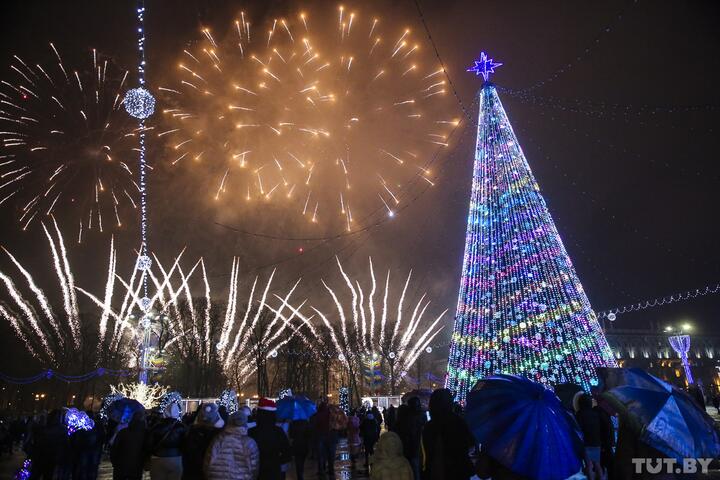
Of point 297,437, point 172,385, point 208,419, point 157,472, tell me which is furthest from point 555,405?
point 172,385

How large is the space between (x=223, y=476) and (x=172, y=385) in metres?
48.9

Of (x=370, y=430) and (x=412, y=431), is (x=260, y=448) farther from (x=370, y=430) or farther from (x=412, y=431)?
(x=370, y=430)

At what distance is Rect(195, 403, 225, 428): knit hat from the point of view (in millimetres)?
5285

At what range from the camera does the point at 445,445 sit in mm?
4441

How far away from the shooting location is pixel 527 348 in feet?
51.3

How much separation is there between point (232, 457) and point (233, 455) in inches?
0.8

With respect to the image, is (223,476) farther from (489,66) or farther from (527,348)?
(489,66)

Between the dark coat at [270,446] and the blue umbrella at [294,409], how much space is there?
4.40m

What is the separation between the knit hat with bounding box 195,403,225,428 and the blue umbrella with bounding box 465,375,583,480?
9.61ft

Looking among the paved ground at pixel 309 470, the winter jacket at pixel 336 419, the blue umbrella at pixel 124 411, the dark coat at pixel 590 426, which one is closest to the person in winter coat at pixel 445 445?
the dark coat at pixel 590 426

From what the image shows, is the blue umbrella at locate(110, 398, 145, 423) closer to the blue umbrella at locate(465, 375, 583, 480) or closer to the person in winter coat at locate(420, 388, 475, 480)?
the person in winter coat at locate(420, 388, 475, 480)

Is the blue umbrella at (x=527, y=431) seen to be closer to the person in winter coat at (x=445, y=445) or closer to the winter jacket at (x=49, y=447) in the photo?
the person in winter coat at (x=445, y=445)

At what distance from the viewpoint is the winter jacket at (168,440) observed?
5848mm

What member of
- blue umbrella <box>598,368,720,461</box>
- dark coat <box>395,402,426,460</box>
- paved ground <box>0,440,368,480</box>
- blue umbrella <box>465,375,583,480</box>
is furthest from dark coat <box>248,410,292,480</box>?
paved ground <box>0,440,368,480</box>
